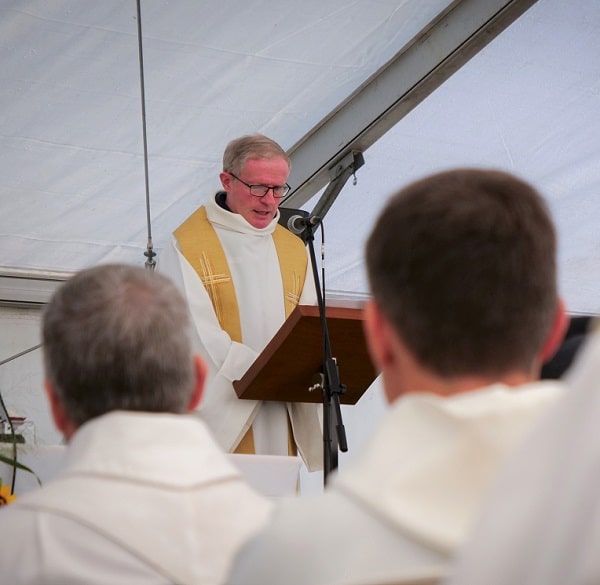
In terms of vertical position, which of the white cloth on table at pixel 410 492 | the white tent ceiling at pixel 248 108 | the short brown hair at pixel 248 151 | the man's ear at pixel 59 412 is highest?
the white tent ceiling at pixel 248 108

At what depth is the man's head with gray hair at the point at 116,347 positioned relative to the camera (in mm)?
1868

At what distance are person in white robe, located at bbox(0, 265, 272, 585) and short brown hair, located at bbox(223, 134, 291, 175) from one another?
3326mm

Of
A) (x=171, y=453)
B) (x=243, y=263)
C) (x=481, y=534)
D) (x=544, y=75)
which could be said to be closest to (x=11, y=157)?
(x=243, y=263)

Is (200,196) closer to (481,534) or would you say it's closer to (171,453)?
(171,453)

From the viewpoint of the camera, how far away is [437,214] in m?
1.38

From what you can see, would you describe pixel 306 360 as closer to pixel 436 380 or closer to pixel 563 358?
pixel 563 358

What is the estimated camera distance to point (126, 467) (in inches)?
70.8

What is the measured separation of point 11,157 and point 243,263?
2.18 meters

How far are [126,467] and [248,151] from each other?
3.56 metres

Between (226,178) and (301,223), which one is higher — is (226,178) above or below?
above

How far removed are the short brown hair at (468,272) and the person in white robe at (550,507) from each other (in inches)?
16.1

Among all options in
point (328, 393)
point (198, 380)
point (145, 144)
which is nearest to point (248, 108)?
point (145, 144)

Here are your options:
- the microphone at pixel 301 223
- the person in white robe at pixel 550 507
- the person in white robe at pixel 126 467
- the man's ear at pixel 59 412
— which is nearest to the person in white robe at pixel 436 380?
the person in white robe at pixel 550 507

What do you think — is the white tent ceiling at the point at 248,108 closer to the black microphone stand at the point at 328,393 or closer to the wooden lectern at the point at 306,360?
the black microphone stand at the point at 328,393
